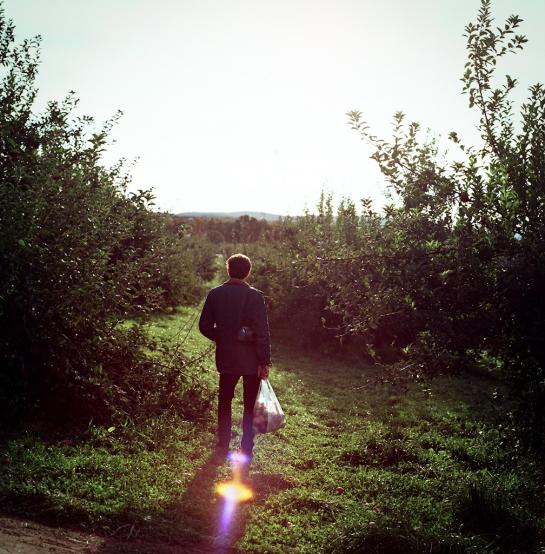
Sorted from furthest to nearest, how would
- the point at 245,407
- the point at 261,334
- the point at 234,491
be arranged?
1. the point at 245,407
2. the point at 261,334
3. the point at 234,491

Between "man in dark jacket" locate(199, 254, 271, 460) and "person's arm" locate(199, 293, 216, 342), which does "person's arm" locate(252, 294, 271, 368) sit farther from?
Result: "person's arm" locate(199, 293, 216, 342)

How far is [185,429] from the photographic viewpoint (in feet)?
22.2

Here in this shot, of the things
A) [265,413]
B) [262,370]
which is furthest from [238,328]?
[265,413]

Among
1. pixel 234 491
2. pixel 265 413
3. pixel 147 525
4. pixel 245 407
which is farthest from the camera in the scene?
pixel 265 413

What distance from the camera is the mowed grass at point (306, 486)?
445 centimetres

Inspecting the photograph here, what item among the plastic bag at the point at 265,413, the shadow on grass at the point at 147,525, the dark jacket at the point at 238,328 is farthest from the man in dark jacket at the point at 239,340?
the shadow on grass at the point at 147,525

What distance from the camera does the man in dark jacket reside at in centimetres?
604

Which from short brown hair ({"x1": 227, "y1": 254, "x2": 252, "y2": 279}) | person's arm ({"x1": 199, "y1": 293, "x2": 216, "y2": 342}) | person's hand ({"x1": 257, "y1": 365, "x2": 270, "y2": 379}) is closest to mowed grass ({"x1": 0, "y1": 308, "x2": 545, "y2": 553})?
person's hand ({"x1": 257, "y1": 365, "x2": 270, "y2": 379})

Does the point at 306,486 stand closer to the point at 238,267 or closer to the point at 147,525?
the point at 147,525

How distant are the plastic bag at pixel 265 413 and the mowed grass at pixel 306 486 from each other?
0.34 meters

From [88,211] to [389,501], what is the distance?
14.7 ft

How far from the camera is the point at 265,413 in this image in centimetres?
638

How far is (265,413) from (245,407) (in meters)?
0.31

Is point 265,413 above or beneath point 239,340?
beneath
